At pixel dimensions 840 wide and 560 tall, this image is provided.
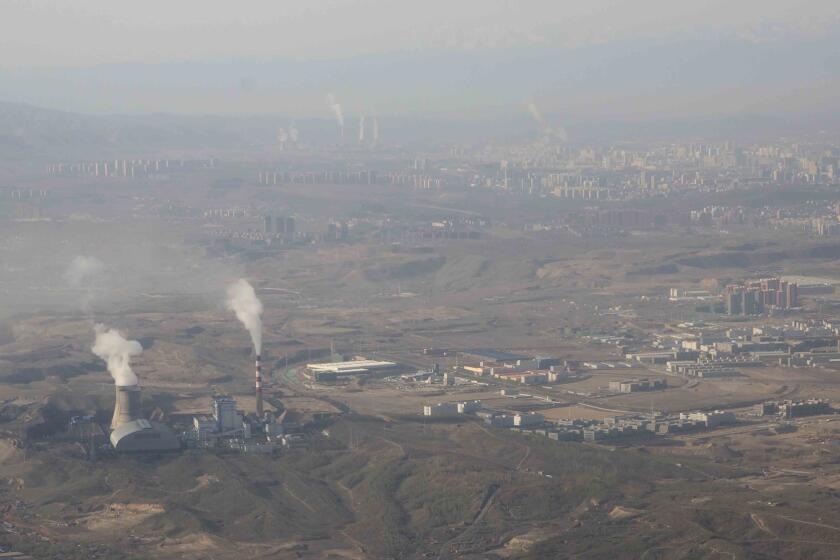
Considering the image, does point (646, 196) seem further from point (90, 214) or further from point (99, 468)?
point (99, 468)

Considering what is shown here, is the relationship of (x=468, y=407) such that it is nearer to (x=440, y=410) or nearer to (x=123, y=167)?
(x=440, y=410)

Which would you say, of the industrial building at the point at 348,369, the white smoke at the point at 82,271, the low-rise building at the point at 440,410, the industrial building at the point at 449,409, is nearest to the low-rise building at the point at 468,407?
the industrial building at the point at 449,409

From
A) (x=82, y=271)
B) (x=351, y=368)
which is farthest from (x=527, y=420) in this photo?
(x=82, y=271)

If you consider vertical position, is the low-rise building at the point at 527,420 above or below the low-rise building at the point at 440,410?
above

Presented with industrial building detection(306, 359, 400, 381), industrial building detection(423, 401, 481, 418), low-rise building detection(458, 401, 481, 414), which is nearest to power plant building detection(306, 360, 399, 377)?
industrial building detection(306, 359, 400, 381)

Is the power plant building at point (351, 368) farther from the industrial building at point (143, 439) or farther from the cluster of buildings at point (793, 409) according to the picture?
the industrial building at point (143, 439)
